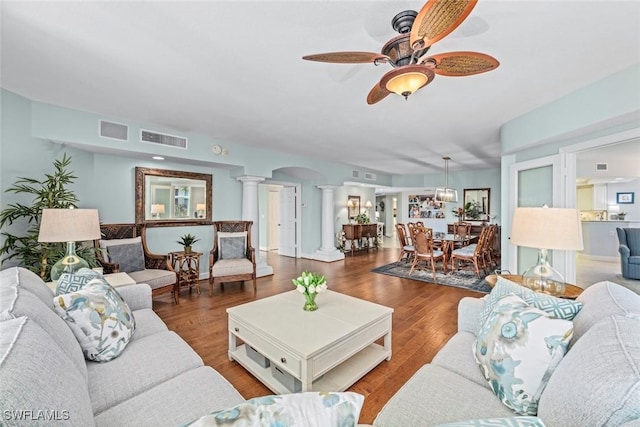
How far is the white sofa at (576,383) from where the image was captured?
0.71m

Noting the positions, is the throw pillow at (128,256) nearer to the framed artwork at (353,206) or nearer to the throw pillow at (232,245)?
the throw pillow at (232,245)

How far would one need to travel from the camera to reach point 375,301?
12.6 ft

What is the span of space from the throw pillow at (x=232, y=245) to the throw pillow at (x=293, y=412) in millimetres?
4206

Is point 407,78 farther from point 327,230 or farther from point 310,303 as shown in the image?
point 327,230

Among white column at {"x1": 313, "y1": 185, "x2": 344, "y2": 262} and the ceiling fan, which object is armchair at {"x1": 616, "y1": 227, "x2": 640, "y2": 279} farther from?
the ceiling fan

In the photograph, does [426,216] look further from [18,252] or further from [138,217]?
[18,252]

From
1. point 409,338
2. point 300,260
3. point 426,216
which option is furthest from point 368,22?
point 426,216

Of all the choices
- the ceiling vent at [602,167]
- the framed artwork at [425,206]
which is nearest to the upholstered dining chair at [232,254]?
the framed artwork at [425,206]

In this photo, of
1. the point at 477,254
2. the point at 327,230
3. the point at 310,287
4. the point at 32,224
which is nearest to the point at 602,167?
the point at 477,254

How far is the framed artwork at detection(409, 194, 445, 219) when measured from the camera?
911 cm

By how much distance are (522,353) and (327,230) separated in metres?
5.93

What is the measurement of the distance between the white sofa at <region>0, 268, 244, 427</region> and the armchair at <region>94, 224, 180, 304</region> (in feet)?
5.70

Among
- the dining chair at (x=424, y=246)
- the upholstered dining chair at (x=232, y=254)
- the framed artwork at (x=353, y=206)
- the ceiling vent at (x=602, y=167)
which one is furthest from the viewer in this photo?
the framed artwork at (x=353, y=206)

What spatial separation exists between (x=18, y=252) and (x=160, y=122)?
6.45 ft
